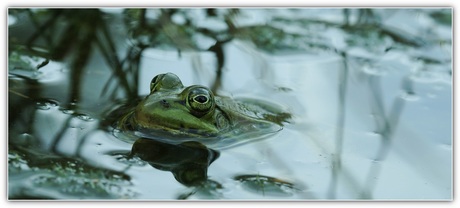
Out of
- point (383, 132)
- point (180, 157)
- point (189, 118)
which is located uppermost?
point (189, 118)

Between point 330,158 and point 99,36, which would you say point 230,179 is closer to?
point 330,158

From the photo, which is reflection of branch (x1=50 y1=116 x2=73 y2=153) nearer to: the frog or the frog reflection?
the frog

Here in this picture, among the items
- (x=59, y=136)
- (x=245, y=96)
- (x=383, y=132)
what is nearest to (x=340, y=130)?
(x=383, y=132)

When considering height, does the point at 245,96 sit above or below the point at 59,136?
above

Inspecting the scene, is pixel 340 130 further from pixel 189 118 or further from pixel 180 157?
pixel 180 157

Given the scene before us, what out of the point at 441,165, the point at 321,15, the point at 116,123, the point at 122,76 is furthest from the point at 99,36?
the point at 441,165

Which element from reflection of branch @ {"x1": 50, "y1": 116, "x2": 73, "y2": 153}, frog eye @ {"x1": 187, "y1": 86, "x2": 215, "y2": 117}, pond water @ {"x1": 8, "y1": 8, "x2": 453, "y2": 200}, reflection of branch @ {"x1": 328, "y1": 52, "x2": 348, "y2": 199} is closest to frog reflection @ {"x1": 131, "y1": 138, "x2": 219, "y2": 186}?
pond water @ {"x1": 8, "y1": 8, "x2": 453, "y2": 200}

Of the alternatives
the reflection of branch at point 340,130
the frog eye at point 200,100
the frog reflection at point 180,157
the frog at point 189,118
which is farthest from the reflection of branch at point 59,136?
the reflection of branch at point 340,130
